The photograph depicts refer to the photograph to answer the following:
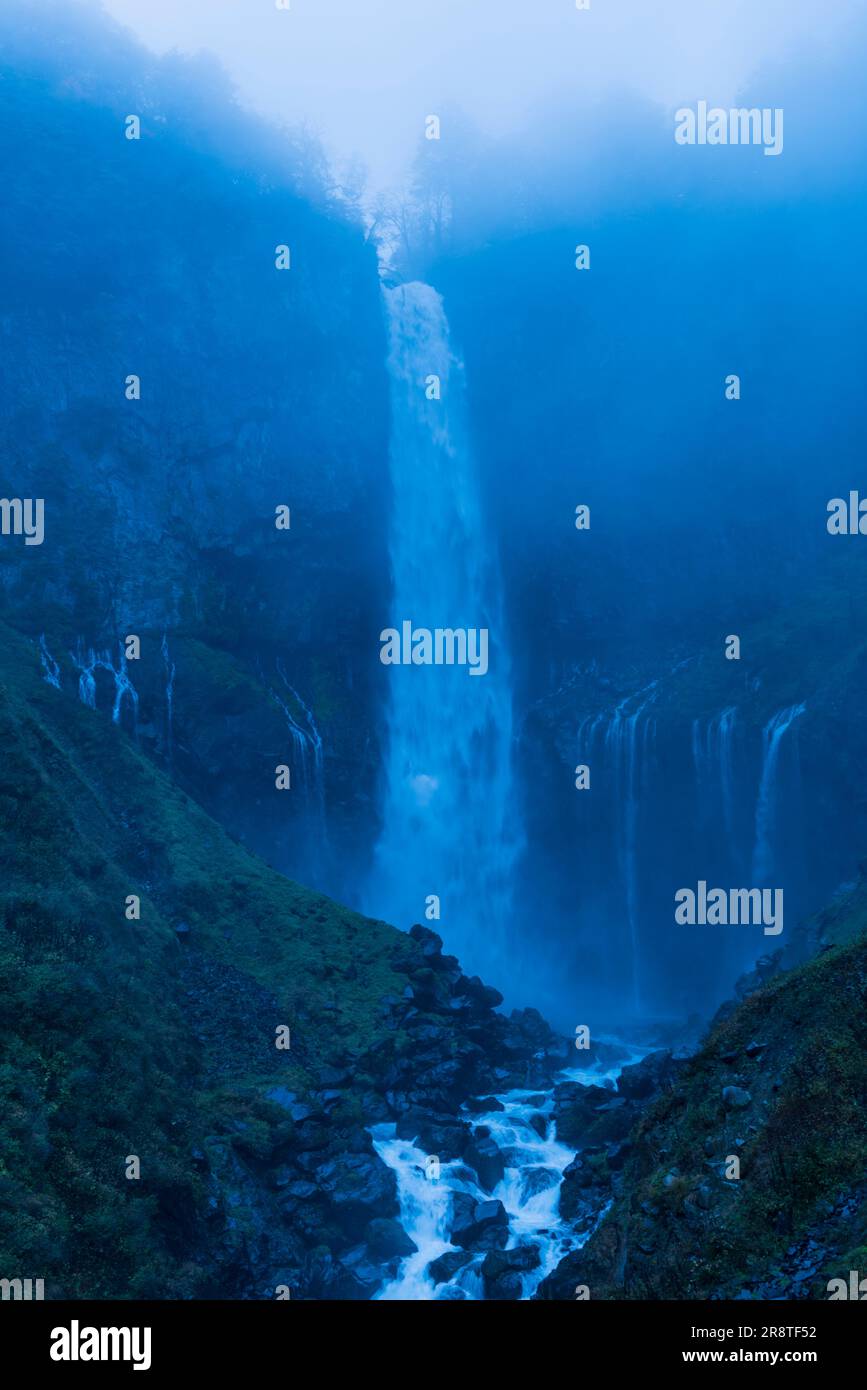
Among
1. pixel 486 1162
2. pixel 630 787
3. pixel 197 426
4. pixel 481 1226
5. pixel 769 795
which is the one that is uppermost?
pixel 197 426

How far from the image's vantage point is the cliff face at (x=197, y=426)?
52.5 metres

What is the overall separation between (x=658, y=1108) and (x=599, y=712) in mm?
41923

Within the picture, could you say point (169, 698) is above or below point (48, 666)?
above

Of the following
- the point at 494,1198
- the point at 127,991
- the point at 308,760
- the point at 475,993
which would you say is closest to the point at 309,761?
the point at 308,760

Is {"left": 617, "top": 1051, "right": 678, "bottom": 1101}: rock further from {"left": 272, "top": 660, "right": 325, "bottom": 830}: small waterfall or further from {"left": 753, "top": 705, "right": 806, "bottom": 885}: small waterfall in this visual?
{"left": 272, "top": 660, "right": 325, "bottom": 830}: small waterfall

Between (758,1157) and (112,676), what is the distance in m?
40.1

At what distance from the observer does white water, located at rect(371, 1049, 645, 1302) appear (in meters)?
24.8

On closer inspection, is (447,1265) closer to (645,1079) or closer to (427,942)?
(645,1079)

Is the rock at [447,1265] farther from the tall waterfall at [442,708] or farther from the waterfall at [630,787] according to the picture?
the waterfall at [630,787]

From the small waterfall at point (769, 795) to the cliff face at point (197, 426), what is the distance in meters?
21.6

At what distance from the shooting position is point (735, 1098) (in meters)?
18.1

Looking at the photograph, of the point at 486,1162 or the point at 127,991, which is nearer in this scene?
the point at 127,991
